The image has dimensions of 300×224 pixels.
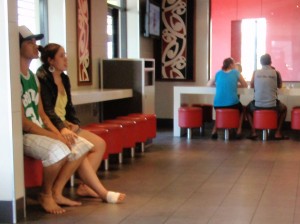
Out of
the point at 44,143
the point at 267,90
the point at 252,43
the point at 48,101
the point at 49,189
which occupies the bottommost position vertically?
the point at 49,189

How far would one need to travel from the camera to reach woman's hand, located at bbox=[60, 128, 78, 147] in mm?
4536

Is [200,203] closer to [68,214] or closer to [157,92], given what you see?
[68,214]

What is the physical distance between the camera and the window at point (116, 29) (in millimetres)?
9027

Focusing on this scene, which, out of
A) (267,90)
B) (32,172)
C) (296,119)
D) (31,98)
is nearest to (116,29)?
(267,90)

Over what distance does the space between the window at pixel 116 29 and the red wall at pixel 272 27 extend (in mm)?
2086

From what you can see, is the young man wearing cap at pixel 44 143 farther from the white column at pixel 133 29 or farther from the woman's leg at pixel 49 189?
the white column at pixel 133 29

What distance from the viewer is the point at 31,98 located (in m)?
4.42

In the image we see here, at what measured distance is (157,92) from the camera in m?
10.8

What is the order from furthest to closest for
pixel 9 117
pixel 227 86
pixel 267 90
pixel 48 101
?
pixel 227 86
pixel 267 90
pixel 48 101
pixel 9 117

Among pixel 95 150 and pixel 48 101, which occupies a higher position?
pixel 48 101

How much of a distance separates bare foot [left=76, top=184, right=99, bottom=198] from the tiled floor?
0.08m

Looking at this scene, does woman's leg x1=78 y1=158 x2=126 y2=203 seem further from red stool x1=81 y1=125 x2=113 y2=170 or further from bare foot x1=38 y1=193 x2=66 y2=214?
red stool x1=81 y1=125 x2=113 y2=170

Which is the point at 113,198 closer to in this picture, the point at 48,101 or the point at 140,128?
the point at 48,101

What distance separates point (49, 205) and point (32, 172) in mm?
300
